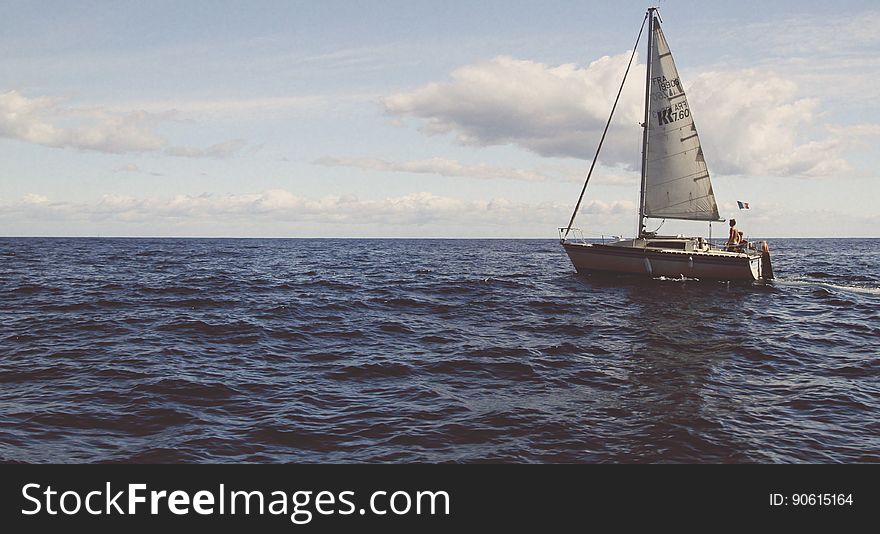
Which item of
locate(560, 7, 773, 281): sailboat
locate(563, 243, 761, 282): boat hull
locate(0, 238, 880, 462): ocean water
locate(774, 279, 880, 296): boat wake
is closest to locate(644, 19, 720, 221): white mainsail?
locate(560, 7, 773, 281): sailboat

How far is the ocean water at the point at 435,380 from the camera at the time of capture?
29.6ft

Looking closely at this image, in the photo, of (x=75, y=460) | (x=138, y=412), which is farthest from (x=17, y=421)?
(x=75, y=460)

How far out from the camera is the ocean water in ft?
29.6

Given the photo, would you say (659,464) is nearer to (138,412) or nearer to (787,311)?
(138,412)

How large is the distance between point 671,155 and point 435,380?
28216 mm

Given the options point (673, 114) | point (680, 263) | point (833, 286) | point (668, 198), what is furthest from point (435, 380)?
point (833, 286)

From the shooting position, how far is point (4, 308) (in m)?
23.0

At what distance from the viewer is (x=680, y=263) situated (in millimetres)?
33344

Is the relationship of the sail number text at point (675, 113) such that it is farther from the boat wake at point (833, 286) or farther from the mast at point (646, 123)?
the boat wake at point (833, 286)

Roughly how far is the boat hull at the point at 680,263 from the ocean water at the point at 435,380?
6.04m

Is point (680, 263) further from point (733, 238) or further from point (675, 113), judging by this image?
point (675, 113)

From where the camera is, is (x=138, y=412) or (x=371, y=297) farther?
(x=371, y=297)

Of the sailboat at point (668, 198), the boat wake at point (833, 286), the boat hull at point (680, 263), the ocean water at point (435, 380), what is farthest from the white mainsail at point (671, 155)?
the ocean water at point (435, 380)

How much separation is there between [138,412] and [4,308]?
17.4 metres
